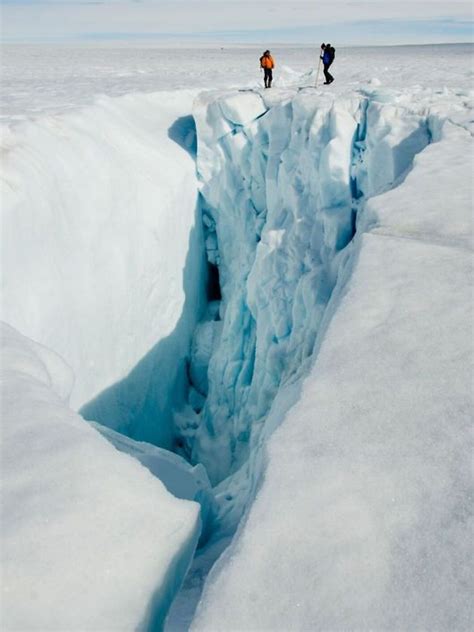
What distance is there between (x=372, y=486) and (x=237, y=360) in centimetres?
433

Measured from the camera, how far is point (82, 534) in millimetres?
1196

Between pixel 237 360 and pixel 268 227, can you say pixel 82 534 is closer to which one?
pixel 237 360

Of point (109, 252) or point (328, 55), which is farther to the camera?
point (328, 55)

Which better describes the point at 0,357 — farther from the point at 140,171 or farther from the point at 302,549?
the point at 140,171

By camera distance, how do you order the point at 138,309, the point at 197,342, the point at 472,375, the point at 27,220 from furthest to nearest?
→ the point at 197,342, the point at 138,309, the point at 27,220, the point at 472,375

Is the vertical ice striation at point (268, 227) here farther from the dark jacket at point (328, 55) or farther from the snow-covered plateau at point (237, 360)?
the dark jacket at point (328, 55)

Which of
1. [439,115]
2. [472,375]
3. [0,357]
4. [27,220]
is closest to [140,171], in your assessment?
[27,220]

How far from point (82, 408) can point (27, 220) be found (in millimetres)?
1541

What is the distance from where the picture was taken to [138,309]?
5227mm

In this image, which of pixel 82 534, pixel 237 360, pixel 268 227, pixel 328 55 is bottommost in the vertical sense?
pixel 237 360

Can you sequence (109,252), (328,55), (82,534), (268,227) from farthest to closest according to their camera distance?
(328,55) < (268,227) < (109,252) < (82,534)

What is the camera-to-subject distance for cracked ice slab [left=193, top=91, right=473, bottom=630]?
3.37ft

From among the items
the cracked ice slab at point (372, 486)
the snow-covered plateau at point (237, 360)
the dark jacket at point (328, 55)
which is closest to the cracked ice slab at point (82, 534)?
the snow-covered plateau at point (237, 360)

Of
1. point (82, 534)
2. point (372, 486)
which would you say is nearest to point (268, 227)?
point (372, 486)
